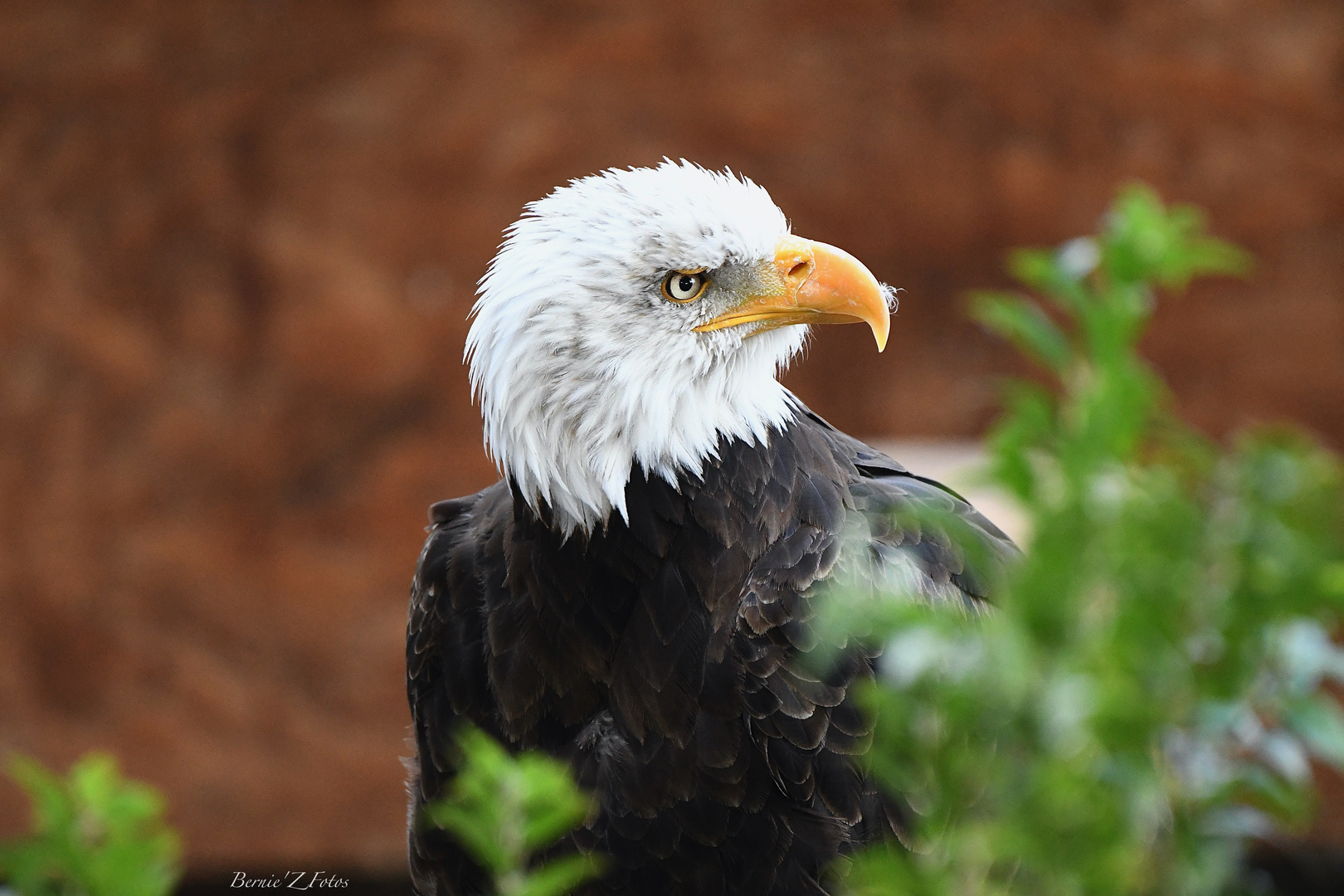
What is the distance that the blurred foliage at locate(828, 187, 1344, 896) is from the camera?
54cm

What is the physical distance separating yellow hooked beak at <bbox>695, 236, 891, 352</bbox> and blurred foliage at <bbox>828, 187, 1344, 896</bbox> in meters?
1.74

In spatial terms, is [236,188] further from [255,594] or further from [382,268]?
[255,594]

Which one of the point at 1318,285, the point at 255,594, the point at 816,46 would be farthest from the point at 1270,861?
the point at 255,594

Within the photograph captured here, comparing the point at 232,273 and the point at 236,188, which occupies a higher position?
the point at 236,188

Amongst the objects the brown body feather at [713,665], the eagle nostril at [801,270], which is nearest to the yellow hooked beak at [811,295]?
the eagle nostril at [801,270]

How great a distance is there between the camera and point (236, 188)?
6305 mm

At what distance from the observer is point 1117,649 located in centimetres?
56

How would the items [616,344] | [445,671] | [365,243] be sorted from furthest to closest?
[365,243] < [445,671] < [616,344]

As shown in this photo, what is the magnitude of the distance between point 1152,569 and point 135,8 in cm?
644
